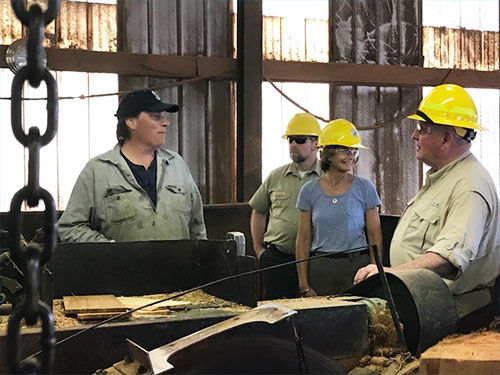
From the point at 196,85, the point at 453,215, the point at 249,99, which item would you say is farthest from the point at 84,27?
the point at 453,215

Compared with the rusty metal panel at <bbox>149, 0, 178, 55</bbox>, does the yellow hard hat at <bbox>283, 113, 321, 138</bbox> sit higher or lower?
lower

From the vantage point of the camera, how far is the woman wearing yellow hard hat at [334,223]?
4945mm

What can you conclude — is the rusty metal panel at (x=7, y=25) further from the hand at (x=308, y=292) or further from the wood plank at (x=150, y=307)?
the wood plank at (x=150, y=307)

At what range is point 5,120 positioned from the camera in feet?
21.9

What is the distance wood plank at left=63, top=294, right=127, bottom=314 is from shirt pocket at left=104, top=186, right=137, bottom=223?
872 mm

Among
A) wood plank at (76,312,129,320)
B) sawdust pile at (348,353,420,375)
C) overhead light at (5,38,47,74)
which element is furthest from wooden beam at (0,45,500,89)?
sawdust pile at (348,353,420,375)

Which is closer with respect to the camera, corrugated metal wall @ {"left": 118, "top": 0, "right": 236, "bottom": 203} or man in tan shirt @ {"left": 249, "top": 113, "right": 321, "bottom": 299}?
man in tan shirt @ {"left": 249, "top": 113, "right": 321, "bottom": 299}

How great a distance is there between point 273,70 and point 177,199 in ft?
A: 11.6

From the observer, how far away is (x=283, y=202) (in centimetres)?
583

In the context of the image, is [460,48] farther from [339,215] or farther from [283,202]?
[339,215]

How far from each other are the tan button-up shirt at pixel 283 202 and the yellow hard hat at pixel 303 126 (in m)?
0.33

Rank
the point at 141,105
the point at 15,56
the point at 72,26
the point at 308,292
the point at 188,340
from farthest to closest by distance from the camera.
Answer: the point at 72,26 → the point at 15,56 → the point at 308,292 → the point at 141,105 → the point at 188,340

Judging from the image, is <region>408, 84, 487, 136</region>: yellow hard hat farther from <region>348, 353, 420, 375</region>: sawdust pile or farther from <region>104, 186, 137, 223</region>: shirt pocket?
<region>104, 186, 137, 223</region>: shirt pocket

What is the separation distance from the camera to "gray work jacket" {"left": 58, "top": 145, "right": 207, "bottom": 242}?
4152 millimetres
